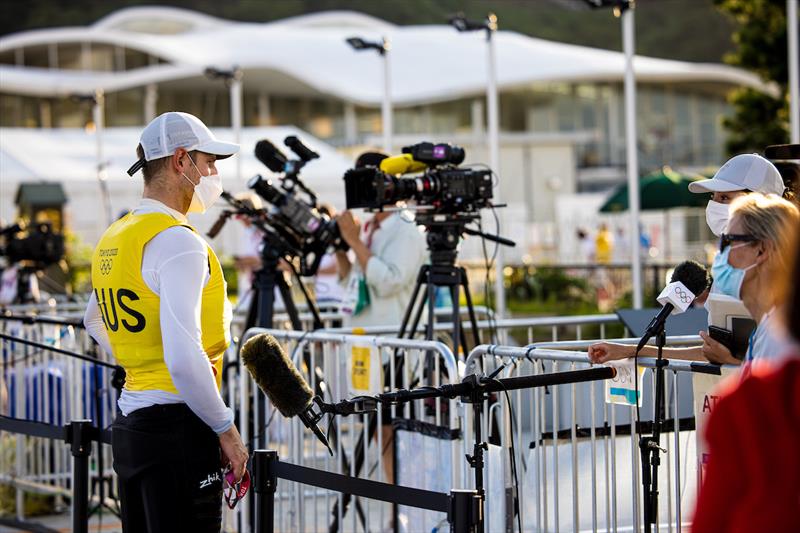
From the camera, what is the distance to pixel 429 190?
21.0 ft

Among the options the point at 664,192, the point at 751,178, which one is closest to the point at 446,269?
the point at 751,178

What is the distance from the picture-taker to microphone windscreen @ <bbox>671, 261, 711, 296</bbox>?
165 inches

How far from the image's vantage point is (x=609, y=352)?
14.7 ft

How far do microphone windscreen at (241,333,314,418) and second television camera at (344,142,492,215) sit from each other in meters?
2.77

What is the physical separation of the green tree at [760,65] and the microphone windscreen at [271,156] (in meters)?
18.2

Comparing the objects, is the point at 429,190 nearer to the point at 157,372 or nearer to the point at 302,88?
the point at 157,372

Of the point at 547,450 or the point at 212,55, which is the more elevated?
the point at 212,55

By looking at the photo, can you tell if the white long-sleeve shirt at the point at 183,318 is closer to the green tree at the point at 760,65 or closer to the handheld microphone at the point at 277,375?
the handheld microphone at the point at 277,375

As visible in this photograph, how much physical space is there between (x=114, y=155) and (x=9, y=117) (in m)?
26.0

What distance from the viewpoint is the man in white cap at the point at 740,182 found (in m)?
4.69

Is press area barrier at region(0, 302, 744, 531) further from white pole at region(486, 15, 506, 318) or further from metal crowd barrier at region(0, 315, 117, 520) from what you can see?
white pole at region(486, 15, 506, 318)

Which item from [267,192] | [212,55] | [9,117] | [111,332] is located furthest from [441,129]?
[111,332]

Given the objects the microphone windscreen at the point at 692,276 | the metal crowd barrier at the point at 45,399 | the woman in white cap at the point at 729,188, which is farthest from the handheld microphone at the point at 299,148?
the microphone windscreen at the point at 692,276

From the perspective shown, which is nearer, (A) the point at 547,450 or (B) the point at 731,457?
(B) the point at 731,457
